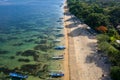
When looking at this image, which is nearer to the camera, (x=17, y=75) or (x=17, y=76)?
(x=17, y=76)

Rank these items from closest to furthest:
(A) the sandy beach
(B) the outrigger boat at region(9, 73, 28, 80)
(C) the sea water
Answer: (B) the outrigger boat at region(9, 73, 28, 80) < (A) the sandy beach < (C) the sea water

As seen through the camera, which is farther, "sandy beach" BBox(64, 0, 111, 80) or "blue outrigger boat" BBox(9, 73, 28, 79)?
"sandy beach" BBox(64, 0, 111, 80)

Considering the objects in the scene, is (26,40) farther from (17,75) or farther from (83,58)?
(17,75)

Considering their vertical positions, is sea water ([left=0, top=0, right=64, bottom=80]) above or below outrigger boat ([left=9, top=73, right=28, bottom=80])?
above

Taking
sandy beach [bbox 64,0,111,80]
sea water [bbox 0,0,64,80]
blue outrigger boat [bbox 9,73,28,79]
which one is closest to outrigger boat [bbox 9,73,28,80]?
blue outrigger boat [bbox 9,73,28,79]

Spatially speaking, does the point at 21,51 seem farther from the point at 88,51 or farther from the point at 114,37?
the point at 114,37

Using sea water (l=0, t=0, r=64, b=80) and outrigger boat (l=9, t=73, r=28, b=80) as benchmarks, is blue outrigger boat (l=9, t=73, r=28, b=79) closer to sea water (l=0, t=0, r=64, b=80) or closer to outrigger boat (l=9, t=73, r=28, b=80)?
outrigger boat (l=9, t=73, r=28, b=80)

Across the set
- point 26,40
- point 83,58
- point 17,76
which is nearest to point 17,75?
point 17,76

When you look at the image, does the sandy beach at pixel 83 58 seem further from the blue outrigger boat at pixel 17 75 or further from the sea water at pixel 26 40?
the blue outrigger boat at pixel 17 75
